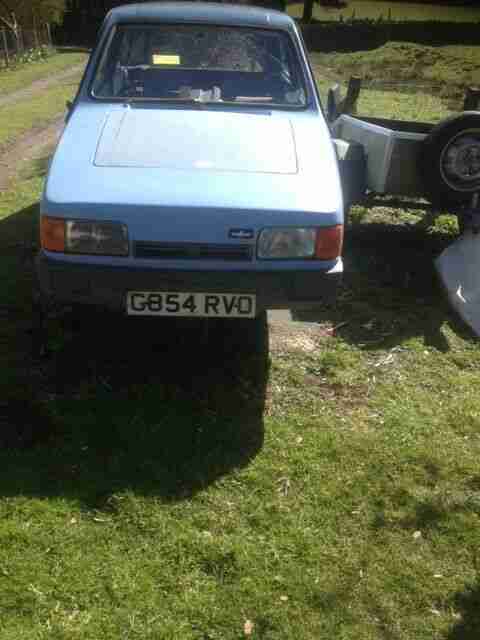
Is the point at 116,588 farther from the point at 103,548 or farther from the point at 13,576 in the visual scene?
the point at 13,576

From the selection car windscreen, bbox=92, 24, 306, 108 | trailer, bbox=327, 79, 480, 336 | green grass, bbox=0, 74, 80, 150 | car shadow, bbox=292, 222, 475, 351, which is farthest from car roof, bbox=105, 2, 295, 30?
green grass, bbox=0, 74, 80, 150

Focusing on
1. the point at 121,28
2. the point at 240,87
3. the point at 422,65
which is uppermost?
the point at 121,28

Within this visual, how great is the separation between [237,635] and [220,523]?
557 mm

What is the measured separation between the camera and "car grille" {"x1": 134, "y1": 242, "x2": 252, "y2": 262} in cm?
336

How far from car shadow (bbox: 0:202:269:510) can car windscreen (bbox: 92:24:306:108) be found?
154 centimetres

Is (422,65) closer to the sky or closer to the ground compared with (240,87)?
closer to the ground

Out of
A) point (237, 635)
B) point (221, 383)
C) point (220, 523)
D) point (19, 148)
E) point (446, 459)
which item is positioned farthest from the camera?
point (19, 148)

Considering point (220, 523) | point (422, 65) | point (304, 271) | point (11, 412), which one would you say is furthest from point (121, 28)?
point (422, 65)

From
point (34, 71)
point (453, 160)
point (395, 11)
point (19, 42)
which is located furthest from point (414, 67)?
point (395, 11)

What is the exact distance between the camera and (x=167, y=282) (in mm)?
3400

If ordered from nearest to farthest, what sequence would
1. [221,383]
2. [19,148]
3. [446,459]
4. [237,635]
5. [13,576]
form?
[237,635] → [13,576] → [446,459] → [221,383] → [19,148]

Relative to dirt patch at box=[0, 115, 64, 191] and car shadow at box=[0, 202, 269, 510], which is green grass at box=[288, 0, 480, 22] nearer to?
dirt patch at box=[0, 115, 64, 191]

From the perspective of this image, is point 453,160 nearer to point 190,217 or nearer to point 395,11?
point 190,217

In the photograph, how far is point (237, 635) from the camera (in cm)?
245
